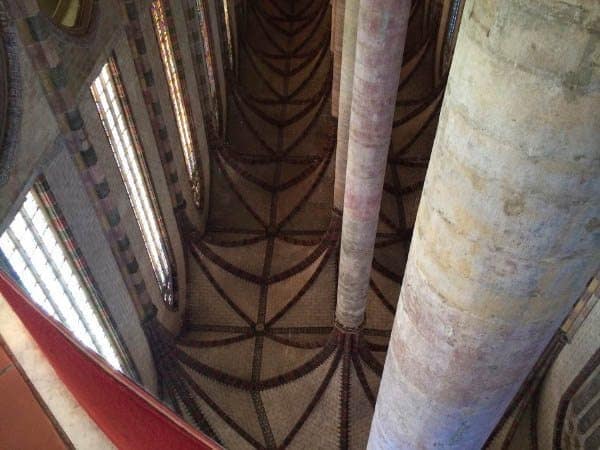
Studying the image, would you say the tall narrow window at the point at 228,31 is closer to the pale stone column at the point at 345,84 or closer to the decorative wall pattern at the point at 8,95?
the pale stone column at the point at 345,84

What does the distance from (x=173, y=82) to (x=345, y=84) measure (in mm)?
3035

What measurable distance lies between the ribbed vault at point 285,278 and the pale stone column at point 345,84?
109 centimetres

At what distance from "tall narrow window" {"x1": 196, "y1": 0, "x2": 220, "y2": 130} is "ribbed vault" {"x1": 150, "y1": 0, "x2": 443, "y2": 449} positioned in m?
1.10

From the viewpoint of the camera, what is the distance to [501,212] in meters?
1.95

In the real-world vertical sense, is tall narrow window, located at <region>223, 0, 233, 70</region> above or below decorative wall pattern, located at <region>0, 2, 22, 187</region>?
above

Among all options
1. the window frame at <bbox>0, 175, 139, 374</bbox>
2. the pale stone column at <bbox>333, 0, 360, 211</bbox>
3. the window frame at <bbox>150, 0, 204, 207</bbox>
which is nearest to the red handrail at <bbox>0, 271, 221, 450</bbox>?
the window frame at <bbox>0, 175, 139, 374</bbox>

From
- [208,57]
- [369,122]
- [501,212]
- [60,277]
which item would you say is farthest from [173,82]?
[501,212]

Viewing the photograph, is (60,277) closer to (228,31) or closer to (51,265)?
(51,265)

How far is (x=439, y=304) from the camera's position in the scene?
2.42 meters

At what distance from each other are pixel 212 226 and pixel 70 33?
6.66 metres

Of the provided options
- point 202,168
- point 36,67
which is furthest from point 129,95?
point 202,168

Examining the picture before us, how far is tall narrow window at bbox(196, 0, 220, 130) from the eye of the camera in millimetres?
10539

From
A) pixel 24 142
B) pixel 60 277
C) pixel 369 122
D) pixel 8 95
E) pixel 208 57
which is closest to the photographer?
pixel 8 95

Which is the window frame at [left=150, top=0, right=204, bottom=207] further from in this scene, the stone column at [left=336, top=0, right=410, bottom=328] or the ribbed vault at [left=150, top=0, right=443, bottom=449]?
the stone column at [left=336, top=0, right=410, bottom=328]
